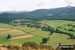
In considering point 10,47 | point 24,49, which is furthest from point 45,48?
point 10,47

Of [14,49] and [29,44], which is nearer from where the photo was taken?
[14,49]

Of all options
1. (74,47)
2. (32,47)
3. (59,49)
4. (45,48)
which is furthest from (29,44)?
(74,47)

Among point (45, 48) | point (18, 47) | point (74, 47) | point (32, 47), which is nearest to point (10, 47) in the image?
point (18, 47)

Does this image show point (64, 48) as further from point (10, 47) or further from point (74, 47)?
point (10, 47)

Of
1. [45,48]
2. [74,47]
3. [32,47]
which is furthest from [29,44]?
[74,47]

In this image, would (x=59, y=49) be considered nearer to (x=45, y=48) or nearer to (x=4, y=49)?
(x=45, y=48)

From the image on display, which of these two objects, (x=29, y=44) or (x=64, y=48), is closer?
(x=64, y=48)

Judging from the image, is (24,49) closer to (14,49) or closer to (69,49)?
(14,49)
